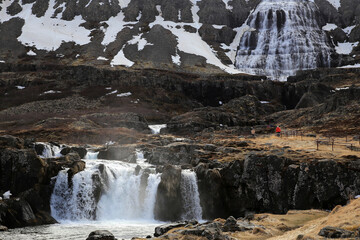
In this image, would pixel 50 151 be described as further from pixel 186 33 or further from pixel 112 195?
pixel 186 33

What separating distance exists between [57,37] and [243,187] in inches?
5343

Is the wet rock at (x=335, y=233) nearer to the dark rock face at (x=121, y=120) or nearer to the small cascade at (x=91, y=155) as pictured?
the small cascade at (x=91, y=155)

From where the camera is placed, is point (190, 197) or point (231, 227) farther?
point (190, 197)

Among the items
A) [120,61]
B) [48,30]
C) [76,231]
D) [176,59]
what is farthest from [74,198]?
[48,30]

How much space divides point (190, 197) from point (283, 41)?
12355cm

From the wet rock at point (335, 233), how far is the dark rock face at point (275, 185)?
889 inches

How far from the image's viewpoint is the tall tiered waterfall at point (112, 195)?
42.5m

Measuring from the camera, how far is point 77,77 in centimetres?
12338

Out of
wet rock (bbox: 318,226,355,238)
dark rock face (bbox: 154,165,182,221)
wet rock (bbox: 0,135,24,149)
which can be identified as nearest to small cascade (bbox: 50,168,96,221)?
dark rock face (bbox: 154,165,182,221)

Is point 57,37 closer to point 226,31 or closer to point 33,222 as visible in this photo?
point 226,31

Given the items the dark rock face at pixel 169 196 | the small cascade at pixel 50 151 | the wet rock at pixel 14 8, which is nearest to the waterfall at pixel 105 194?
the dark rock face at pixel 169 196

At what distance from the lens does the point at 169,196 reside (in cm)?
4384

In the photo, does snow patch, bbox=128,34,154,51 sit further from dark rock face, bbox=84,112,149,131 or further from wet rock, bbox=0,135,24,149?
wet rock, bbox=0,135,24,149

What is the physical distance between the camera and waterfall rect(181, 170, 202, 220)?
143 feet
